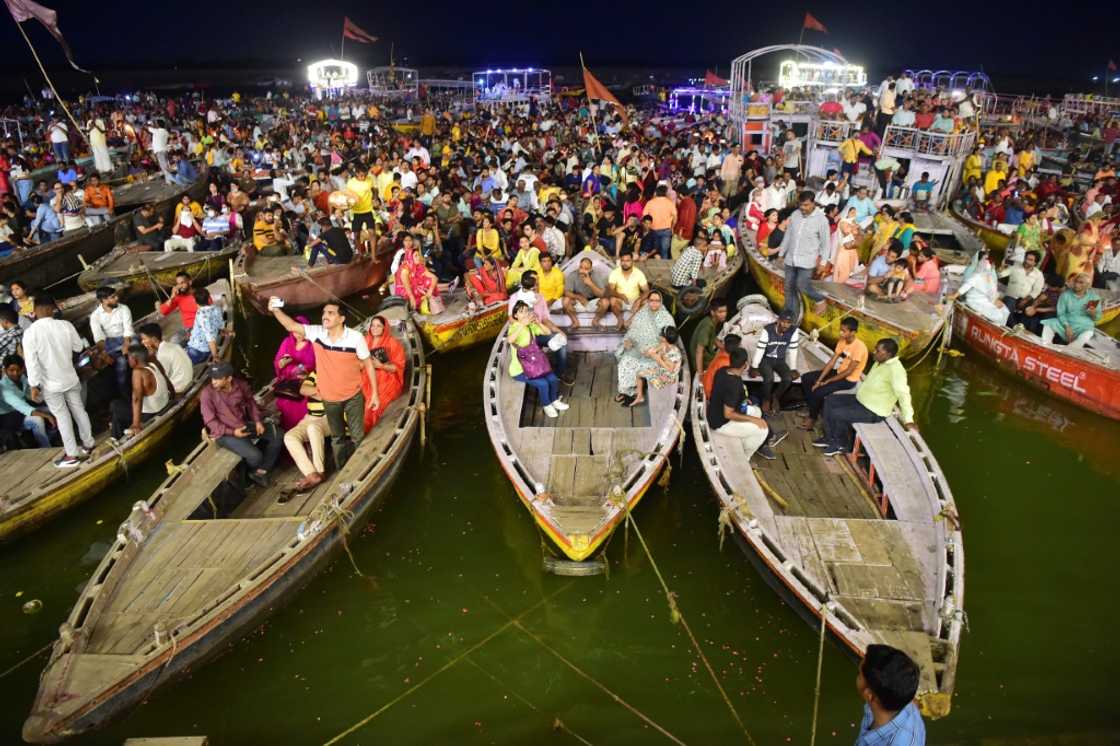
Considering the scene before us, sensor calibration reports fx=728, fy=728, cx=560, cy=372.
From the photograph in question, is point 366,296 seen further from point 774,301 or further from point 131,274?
point 774,301

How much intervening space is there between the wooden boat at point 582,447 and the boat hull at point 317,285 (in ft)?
16.7

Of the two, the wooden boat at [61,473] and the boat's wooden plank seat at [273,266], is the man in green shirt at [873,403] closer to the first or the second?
the wooden boat at [61,473]

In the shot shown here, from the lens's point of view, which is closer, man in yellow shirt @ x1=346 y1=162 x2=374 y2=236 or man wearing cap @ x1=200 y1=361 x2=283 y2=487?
man wearing cap @ x1=200 y1=361 x2=283 y2=487

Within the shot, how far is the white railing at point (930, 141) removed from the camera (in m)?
17.7

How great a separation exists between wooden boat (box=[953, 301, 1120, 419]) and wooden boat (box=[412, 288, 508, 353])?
7.55 metres

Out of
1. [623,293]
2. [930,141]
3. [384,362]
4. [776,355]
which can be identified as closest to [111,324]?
[384,362]

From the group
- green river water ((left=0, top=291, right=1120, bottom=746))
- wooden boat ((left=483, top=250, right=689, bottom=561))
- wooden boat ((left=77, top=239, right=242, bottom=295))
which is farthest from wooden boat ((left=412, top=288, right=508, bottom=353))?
wooden boat ((left=77, top=239, right=242, bottom=295))

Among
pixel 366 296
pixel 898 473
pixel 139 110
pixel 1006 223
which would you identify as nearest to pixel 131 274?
pixel 366 296

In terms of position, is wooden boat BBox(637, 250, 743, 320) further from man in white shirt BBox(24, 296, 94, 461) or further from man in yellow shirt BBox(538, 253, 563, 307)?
man in white shirt BBox(24, 296, 94, 461)

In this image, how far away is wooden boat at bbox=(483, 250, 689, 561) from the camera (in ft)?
22.2

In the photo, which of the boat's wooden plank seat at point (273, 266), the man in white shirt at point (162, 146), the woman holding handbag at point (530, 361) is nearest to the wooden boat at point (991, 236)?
the woman holding handbag at point (530, 361)

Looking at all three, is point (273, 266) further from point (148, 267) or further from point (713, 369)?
point (713, 369)

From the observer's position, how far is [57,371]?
7.46m

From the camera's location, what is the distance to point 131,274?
13773mm
